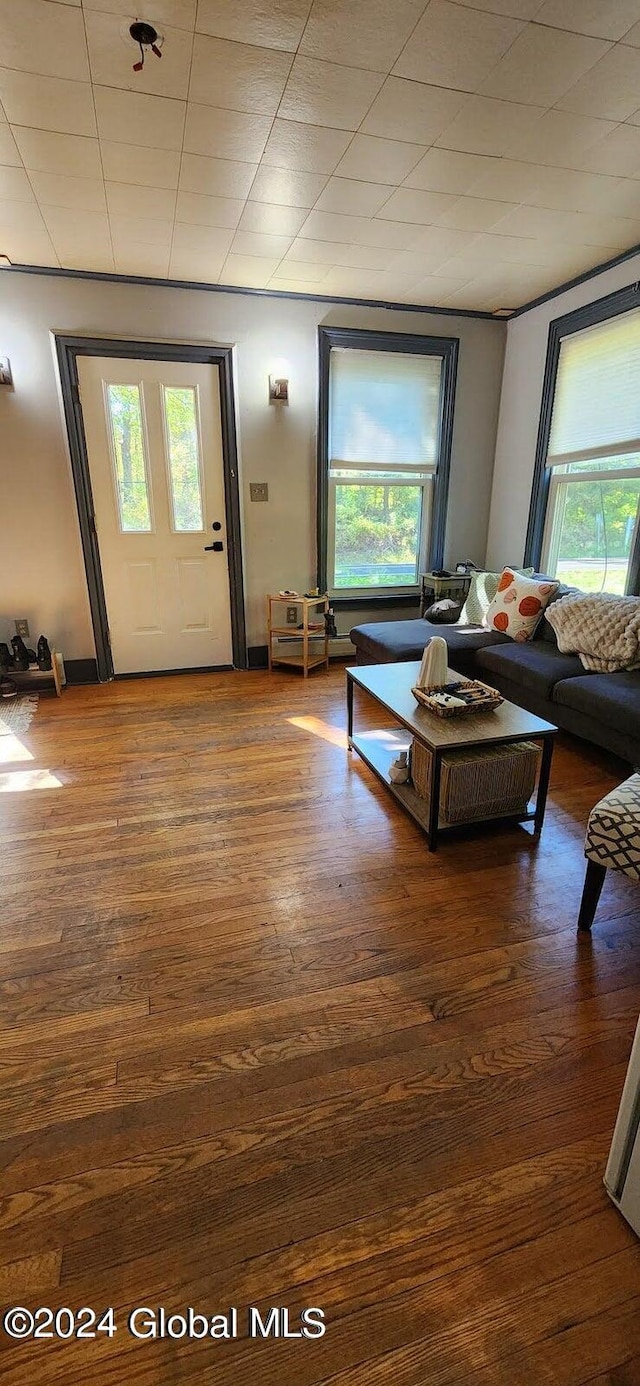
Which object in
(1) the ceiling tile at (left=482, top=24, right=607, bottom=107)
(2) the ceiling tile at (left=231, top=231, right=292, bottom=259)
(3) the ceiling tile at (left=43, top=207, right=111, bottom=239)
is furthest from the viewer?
(2) the ceiling tile at (left=231, top=231, right=292, bottom=259)

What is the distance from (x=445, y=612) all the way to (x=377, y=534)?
0.94 meters

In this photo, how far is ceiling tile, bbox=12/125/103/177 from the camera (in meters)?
2.17

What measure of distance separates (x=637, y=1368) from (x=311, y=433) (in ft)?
14.7

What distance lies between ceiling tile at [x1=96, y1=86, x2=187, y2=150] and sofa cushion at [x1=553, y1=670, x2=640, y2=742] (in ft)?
9.01

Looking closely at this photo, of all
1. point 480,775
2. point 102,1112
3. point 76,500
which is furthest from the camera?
point 76,500

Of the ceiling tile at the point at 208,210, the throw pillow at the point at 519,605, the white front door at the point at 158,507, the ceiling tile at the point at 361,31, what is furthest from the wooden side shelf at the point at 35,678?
the ceiling tile at the point at 361,31

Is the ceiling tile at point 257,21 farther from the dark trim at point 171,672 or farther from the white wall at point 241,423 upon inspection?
the dark trim at point 171,672

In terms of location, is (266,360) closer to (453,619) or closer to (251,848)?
(453,619)

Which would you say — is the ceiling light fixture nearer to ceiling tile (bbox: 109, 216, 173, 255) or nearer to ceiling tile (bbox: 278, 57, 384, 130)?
ceiling tile (bbox: 278, 57, 384, 130)

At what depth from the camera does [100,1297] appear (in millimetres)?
945

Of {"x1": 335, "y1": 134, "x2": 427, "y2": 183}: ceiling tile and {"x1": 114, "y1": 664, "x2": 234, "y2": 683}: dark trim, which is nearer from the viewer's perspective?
{"x1": 335, "y1": 134, "x2": 427, "y2": 183}: ceiling tile

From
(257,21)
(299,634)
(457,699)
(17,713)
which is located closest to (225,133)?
(257,21)

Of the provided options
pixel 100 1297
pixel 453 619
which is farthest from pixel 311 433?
pixel 100 1297

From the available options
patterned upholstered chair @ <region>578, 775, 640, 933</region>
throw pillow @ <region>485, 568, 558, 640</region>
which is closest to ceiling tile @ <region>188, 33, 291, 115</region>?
patterned upholstered chair @ <region>578, 775, 640, 933</region>
